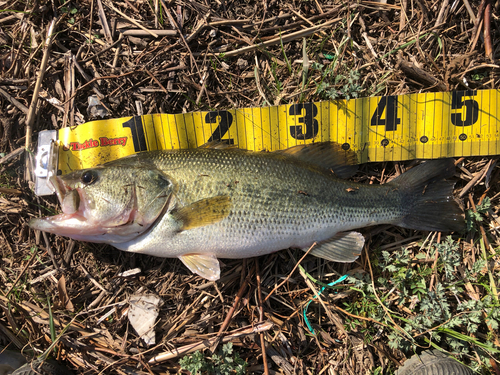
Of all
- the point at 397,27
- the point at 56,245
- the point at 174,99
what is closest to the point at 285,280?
the point at 174,99

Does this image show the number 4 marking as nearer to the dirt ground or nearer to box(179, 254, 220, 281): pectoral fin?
the dirt ground

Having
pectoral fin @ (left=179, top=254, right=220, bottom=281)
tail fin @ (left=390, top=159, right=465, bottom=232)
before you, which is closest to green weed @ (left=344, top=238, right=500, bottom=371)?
tail fin @ (left=390, top=159, right=465, bottom=232)

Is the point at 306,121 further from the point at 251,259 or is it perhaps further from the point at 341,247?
the point at 251,259

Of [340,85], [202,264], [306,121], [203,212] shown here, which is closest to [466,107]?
A: [340,85]

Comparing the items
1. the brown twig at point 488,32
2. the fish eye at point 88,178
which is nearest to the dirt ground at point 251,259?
the brown twig at point 488,32

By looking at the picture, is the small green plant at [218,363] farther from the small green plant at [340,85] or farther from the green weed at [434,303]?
the small green plant at [340,85]
